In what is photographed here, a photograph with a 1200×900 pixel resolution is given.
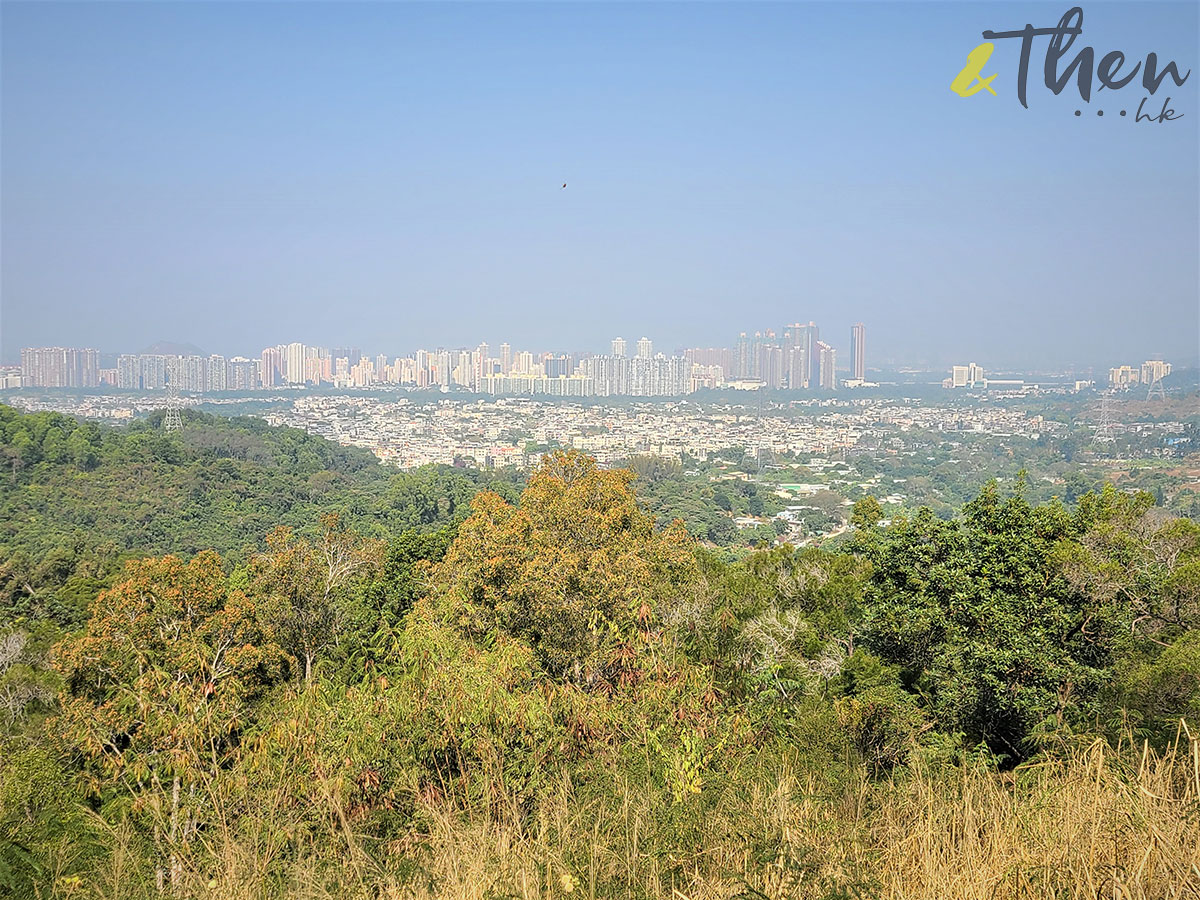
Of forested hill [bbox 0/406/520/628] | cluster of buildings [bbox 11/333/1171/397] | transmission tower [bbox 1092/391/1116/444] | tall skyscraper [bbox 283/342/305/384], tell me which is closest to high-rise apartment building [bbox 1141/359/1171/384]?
transmission tower [bbox 1092/391/1116/444]

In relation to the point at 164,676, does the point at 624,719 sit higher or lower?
higher

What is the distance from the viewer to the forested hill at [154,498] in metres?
16.7

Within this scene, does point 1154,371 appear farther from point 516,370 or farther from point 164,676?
point 164,676

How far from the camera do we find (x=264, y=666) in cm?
580

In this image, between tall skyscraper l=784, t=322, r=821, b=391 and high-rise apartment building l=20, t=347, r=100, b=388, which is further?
tall skyscraper l=784, t=322, r=821, b=391

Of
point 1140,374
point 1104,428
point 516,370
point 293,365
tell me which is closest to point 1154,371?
point 1140,374

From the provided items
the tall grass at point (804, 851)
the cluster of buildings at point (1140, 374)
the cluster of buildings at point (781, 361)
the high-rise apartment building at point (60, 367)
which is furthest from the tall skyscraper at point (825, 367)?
the tall grass at point (804, 851)

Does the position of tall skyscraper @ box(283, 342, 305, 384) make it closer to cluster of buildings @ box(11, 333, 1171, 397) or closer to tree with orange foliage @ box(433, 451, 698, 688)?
cluster of buildings @ box(11, 333, 1171, 397)

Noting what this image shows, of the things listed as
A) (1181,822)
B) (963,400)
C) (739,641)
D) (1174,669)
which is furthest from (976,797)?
(963,400)

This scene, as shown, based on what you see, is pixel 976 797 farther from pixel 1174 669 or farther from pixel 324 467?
pixel 324 467

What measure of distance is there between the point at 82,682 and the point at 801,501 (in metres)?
29.1

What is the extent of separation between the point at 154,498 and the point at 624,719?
22.7 meters

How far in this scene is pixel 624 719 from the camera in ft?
10.5

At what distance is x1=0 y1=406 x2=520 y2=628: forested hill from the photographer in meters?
16.7
